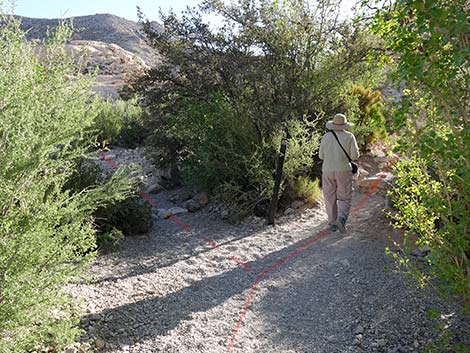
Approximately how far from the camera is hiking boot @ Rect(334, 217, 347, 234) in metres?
5.96

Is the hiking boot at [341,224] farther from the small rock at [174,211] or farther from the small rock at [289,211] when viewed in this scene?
the small rock at [174,211]

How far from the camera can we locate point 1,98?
296 cm

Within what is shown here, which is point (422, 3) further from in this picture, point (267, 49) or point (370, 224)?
point (267, 49)

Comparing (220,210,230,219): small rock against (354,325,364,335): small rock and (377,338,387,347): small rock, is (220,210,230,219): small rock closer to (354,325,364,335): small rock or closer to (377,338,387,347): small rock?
(354,325,364,335): small rock

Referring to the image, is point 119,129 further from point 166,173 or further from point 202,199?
point 202,199

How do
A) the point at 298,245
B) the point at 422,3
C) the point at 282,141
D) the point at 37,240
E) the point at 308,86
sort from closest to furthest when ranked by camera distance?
the point at 422,3 < the point at 37,240 < the point at 298,245 < the point at 282,141 < the point at 308,86

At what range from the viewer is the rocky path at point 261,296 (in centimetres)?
355

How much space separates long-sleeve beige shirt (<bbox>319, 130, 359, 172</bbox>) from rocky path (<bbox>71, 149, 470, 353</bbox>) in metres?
0.90

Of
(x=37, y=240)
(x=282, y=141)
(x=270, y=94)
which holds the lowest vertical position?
(x=37, y=240)

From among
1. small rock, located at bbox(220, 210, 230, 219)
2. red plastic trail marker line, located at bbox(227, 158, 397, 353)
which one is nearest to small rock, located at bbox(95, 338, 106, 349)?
red plastic trail marker line, located at bbox(227, 158, 397, 353)

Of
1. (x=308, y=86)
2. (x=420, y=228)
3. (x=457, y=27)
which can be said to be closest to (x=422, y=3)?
(x=457, y=27)

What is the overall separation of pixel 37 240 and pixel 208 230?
13.5 ft

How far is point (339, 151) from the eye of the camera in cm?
614

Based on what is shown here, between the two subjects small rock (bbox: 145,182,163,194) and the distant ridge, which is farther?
the distant ridge
